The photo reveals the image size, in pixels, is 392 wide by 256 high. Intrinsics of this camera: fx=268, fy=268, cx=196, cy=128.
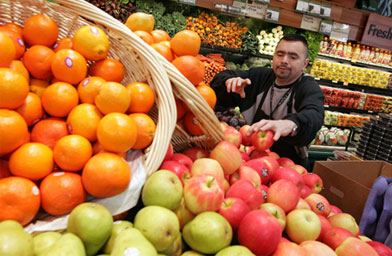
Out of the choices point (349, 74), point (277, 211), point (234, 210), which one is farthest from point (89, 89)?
point (349, 74)

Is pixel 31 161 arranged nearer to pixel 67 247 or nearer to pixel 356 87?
pixel 67 247

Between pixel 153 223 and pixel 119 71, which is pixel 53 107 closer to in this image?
pixel 119 71

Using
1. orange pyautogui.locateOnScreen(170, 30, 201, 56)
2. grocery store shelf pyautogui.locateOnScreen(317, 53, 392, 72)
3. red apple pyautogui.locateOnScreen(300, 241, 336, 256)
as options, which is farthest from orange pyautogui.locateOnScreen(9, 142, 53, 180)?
grocery store shelf pyautogui.locateOnScreen(317, 53, 392, 72)

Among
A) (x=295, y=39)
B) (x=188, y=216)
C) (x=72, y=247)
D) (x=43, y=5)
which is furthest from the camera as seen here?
(x=295, y=39)

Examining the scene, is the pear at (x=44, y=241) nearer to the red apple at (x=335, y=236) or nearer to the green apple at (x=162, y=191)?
the green apple at (x=162, y=191)

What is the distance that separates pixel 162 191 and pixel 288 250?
1.48 ft

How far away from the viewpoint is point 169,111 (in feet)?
3.12

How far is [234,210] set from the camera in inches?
36.2

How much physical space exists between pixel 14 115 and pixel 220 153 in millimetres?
752

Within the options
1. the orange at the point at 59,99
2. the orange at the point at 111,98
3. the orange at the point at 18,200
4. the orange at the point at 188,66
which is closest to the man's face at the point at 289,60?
the orange at the point at 188,66

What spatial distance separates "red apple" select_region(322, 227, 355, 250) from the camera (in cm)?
102

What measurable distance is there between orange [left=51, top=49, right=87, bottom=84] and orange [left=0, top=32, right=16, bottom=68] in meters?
0.13

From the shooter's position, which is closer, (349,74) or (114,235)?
(114,235)

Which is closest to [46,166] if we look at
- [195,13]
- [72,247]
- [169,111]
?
[72,247]
